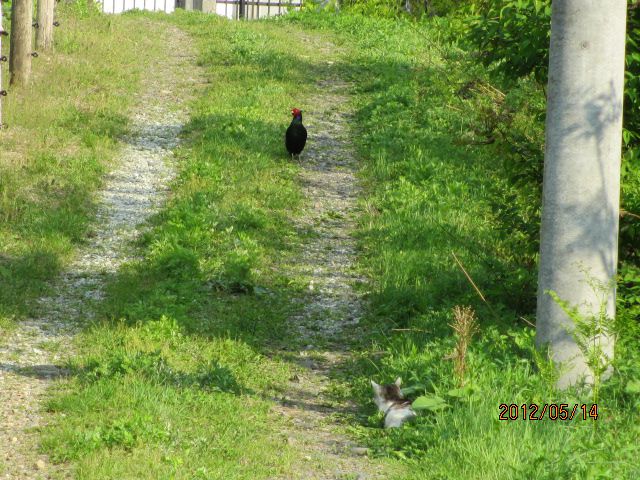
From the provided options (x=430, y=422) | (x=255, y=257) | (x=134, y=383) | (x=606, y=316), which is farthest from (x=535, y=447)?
(x=255, y=257)

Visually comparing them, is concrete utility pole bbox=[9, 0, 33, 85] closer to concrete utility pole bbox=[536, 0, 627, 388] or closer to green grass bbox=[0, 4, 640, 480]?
green grass bbox=[0, 4, 640, 480]

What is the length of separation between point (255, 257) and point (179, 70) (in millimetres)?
11525

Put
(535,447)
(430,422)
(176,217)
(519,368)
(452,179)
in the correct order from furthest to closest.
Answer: (452,179), (176,217), (519,368), (430,422), (535,447)

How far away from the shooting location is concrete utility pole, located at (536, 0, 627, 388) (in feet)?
21.3

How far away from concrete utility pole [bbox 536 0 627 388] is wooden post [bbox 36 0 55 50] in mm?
15998

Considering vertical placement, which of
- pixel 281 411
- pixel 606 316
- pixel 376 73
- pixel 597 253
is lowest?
pixel 281 411

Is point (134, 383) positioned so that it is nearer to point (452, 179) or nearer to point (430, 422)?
point (430, 422)

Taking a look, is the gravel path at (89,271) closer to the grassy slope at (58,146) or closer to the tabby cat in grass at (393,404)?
the grassy slope at (58,146)

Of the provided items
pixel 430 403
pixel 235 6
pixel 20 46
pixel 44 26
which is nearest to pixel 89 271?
pixel 430 403

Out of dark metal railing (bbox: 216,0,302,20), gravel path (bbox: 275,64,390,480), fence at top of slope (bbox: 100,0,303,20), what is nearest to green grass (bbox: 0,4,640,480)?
gravel path (bbox: 275,64,390,480)

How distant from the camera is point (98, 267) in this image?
10.9 meters

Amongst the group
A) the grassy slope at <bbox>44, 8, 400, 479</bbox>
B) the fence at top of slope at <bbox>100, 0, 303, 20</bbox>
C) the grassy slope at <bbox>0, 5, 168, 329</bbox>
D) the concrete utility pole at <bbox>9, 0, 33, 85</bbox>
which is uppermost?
the fence at top of slope at <bbox>100, 0, 303, 20</bbox>

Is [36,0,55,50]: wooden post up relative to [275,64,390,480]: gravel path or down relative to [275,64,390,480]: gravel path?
up

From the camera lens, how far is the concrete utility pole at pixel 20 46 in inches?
700
